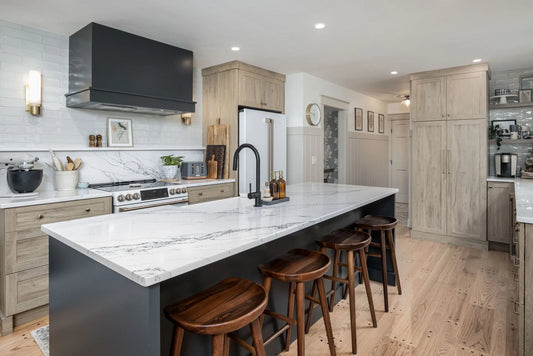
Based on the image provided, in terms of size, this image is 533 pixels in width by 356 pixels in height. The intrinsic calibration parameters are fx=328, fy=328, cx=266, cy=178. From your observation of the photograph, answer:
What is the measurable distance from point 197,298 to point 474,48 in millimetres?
4064

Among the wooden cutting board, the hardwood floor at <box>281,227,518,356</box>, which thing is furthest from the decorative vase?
the hardwood floor at <box>281,227,518,356</box>

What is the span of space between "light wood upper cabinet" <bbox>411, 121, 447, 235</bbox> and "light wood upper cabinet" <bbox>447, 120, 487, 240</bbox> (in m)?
0.09

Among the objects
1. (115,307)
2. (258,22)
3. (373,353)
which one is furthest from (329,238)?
(258,22)

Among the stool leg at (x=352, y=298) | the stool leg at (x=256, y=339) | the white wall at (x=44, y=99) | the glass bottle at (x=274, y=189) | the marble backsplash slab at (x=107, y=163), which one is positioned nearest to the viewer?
the stool leg at (x=256, y=339)

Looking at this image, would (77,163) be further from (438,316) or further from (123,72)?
(438,316)

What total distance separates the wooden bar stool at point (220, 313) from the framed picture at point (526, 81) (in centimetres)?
505

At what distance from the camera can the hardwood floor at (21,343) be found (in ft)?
7.08

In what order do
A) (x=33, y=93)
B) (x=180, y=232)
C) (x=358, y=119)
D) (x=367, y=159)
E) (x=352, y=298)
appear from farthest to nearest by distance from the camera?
(x=367, y=159)
(x=358, y=119)
(x=33, y=93)
(x=352, y=298)
(x=180, y=232)

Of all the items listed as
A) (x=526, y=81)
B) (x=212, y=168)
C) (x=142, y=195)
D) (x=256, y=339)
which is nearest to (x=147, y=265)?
(x=256, y=339)

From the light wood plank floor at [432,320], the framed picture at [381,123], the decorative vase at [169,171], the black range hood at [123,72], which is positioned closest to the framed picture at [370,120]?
the framed picture at [381,123]

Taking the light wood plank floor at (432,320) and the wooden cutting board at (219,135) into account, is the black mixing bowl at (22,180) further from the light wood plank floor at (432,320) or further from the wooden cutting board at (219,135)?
the wooden cutting board at (219,135)

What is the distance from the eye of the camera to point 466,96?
436 cm

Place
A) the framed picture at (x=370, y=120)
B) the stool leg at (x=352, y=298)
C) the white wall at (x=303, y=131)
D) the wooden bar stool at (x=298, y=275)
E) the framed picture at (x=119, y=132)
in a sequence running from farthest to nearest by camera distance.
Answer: the framed picture at (x=370, y=120)
the white wall at (x=303, y=131)
the framed picture at (x=119, y=132)
the stool leg at (x=352, y=298)
the wooden bar stool at (x=298, y=275)

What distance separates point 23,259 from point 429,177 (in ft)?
15.7
